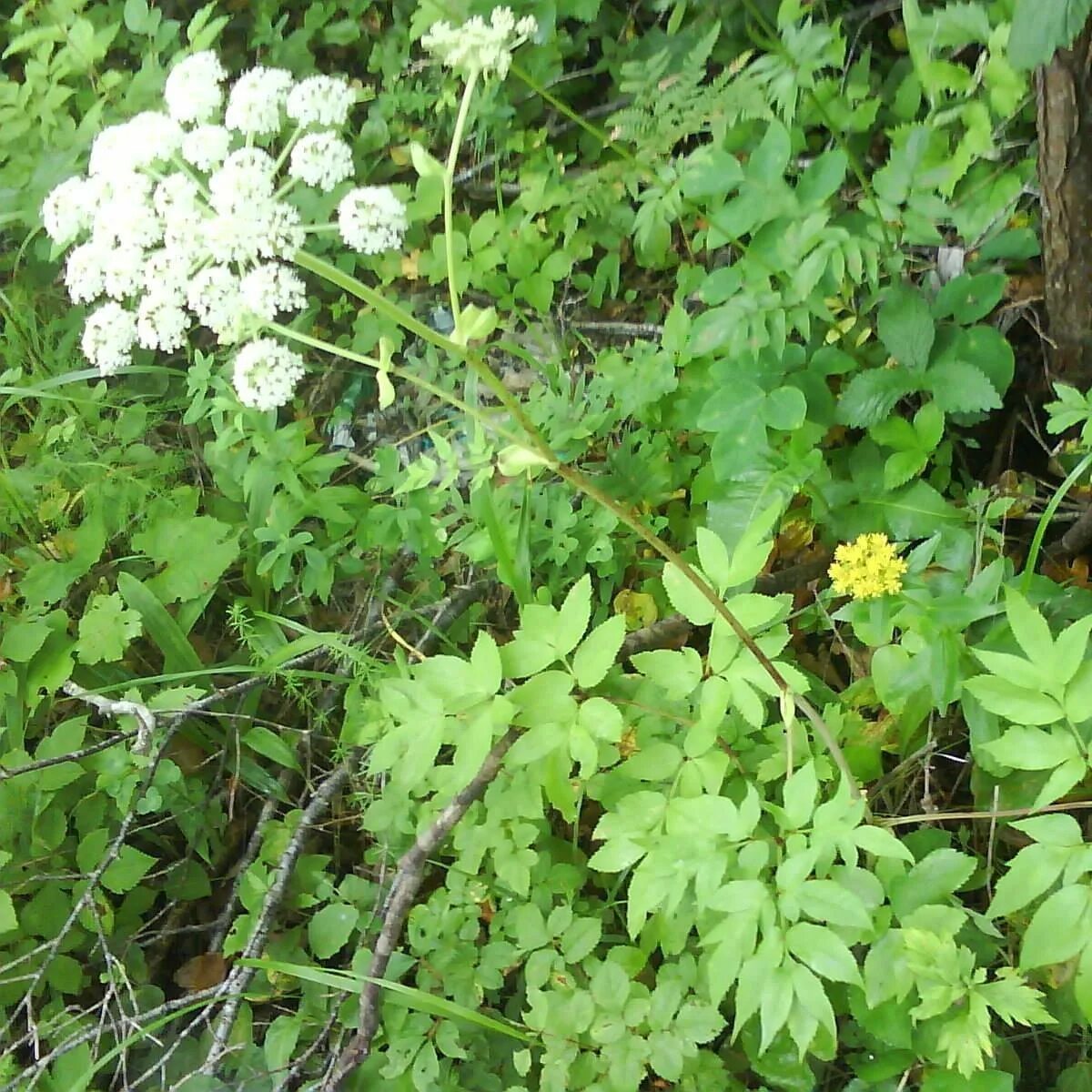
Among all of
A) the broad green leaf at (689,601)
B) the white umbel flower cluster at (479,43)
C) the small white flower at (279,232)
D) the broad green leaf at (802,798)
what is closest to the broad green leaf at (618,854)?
the broad green leaf at (802,798)

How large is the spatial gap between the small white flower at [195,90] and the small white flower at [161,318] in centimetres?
21

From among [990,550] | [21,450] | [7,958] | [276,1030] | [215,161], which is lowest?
[276,1030]

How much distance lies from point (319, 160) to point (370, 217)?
10 cm

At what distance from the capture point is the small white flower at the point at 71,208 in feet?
3.18

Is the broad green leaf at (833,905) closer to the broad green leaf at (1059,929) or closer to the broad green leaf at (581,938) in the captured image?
the broad green leaf at (1059,929)

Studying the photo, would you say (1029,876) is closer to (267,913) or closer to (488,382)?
(488,382)

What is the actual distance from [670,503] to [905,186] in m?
0.62

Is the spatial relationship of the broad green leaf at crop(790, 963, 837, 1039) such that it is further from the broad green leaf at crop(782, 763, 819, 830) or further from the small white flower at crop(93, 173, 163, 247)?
Answer: the small white flower at crop(93, 173, 163, 247)

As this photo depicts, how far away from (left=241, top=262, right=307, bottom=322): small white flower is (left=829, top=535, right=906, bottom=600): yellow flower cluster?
786mm

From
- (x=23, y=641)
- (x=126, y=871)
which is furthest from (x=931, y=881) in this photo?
(x=23, y=641)

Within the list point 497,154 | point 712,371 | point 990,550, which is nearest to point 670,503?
point 712,371

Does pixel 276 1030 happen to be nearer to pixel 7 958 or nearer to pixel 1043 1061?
pixel 7 958

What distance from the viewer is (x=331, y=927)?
1.44 meters

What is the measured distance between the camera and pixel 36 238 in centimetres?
193
